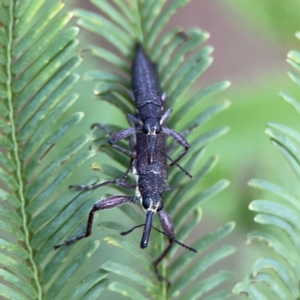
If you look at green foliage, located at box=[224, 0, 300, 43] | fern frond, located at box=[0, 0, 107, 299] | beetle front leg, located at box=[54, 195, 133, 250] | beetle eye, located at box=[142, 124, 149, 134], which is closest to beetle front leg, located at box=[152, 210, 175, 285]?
beetle front leg, located at box=[54, 195, 133, 250]

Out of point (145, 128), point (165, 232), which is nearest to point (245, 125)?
point (145, 128)

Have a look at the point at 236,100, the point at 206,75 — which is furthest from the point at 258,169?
the point at 206,75

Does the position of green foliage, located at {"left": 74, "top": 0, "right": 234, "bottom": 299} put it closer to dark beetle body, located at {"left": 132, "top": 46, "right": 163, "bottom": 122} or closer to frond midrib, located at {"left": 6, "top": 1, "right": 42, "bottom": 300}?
dark beetle body, located at {"left": 132, "top": 46, "right": 163, "bottom": 122}

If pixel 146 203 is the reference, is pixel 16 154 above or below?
below

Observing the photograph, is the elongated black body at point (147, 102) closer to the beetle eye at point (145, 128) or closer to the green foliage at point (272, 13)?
the beetle eye at point (145, 128)

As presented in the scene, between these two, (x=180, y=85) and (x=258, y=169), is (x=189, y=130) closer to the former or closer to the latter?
(x=180, y=85)

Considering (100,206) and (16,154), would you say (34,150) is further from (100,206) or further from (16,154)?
(100,206)
